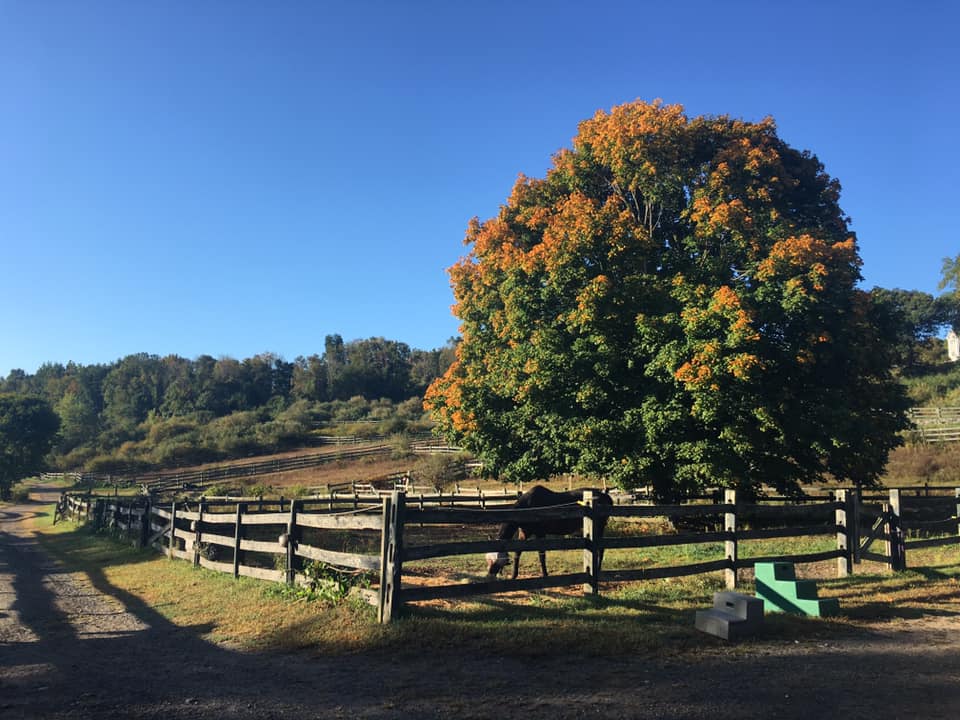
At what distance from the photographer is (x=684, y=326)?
14.8 metres

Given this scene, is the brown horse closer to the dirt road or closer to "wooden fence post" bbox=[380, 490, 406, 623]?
"wooden fence post" bbox=[380, 490, 406, 623]

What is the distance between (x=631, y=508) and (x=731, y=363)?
19.5 ft

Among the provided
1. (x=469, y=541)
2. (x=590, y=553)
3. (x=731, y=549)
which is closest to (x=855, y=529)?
(x=731, y=549)

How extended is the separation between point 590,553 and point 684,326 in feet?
25.6

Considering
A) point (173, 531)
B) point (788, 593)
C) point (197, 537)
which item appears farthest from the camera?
point (173, 531)

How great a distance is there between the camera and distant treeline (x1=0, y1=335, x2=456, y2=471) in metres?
69.1

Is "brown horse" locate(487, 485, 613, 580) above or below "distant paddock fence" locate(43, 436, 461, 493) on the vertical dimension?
above

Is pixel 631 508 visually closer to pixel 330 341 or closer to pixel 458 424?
→ pixel 458 424

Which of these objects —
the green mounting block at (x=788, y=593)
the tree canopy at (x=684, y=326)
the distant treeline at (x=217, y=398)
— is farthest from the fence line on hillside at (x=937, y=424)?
the distant treeline at (x=217, y=398)

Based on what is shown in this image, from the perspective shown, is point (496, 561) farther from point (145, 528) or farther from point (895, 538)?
point (145, 528)

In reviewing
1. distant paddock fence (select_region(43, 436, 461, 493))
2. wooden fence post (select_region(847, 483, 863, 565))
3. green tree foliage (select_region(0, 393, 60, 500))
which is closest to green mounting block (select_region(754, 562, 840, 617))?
wooden fence post (select_region(847, 483, 863, 565))

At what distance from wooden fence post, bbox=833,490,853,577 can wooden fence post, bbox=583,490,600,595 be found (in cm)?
459

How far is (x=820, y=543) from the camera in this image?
47.1 ft

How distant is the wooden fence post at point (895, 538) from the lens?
10.6 m
